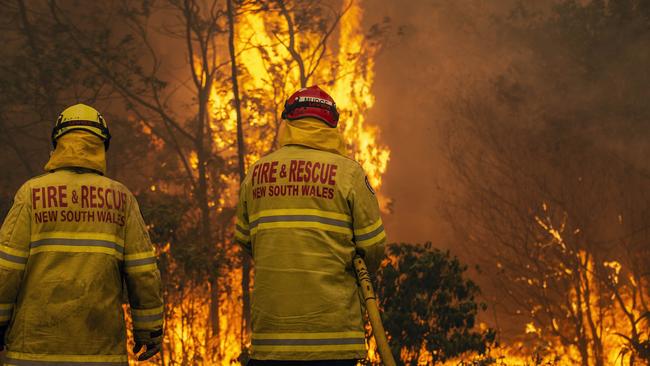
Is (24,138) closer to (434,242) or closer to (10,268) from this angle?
(434,242)

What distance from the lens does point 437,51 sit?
22.3 metres

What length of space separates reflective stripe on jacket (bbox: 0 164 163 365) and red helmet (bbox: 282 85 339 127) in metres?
0.90

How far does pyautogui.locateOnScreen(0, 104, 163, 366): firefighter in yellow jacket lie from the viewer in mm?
3658

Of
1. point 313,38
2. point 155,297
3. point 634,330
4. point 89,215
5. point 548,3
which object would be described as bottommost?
point 155,297

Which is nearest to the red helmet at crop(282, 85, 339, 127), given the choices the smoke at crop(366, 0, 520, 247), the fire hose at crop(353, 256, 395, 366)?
→ the fire hose at crop(353, 256, 395, 366)

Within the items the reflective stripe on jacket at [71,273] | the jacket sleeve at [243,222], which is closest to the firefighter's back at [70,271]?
the reflective stripe on jacket at [71,273]

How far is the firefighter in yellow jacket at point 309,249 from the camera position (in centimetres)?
360

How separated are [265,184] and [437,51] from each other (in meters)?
19.1

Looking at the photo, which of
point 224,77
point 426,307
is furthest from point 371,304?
point 224,77

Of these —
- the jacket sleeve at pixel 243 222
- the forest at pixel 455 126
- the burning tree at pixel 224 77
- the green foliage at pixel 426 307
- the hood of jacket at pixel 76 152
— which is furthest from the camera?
the burning tree at pixel 224 77

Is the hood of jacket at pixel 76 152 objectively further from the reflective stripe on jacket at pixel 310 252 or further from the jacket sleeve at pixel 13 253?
the reflective stripe on jacket at pixel 310 252

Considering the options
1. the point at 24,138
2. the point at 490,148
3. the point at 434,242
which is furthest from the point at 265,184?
the point at 434,242

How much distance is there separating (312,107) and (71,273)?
1328 mm

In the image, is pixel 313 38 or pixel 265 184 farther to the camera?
pixel 313 38
